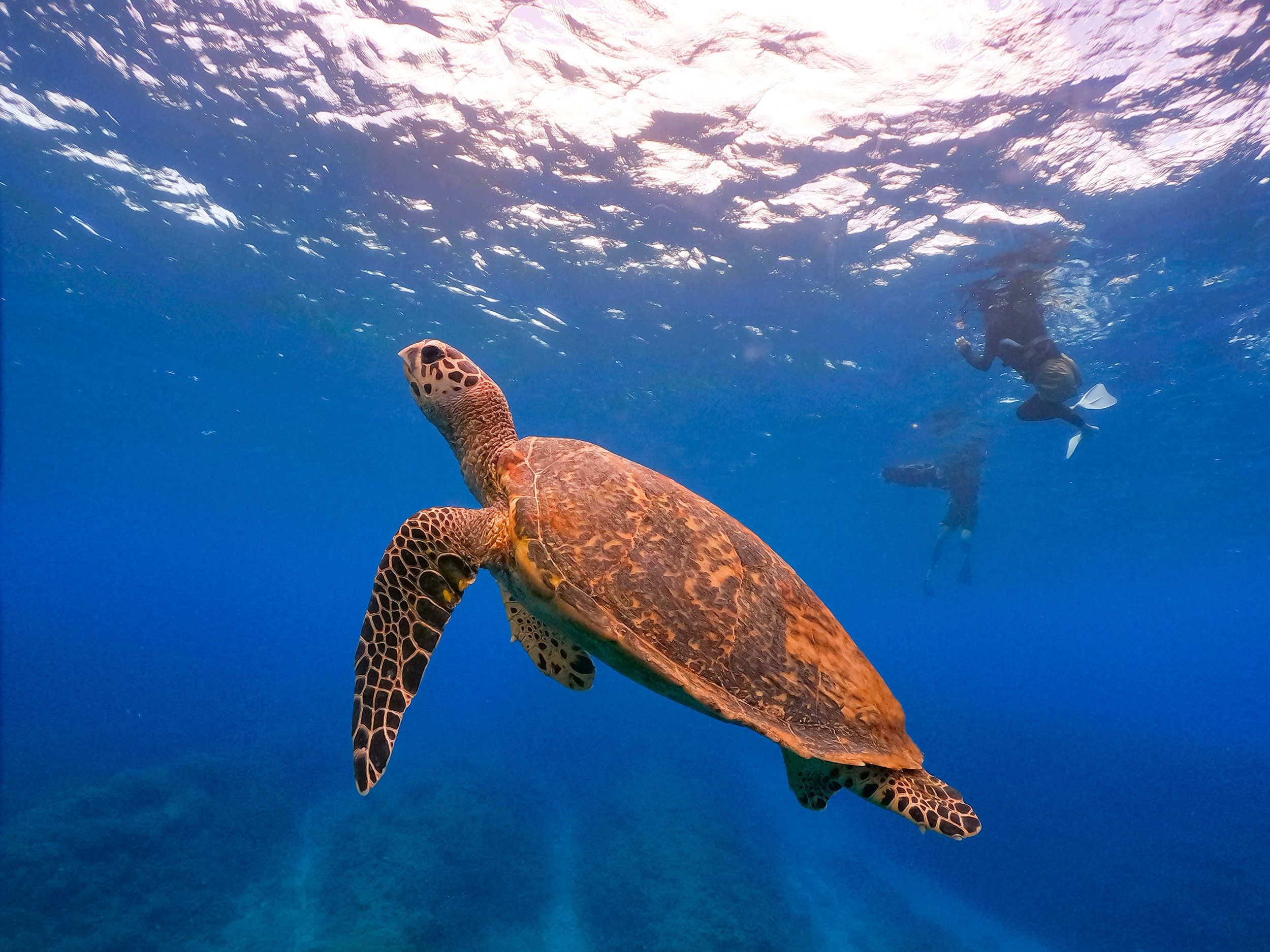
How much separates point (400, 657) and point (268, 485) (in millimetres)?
56480

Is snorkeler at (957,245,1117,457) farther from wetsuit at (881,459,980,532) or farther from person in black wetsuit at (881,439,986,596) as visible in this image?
wetsuit at (881,459,980,532)

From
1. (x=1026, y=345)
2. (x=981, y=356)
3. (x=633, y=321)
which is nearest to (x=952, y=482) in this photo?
(x=981, y=356)

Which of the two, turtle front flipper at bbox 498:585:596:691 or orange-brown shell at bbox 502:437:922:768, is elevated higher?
orange-brown shell at bbox 502:437:922:768

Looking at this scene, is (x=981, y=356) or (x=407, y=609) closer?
(x=407, y=609)

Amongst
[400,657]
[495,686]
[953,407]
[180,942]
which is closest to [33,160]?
[180,942]

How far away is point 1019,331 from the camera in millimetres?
13797

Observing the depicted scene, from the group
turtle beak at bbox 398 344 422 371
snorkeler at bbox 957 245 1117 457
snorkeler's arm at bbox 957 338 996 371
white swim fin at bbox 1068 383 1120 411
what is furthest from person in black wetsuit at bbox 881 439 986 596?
turtle beak at bbox 398 344 422 371

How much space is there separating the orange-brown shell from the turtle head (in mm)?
722

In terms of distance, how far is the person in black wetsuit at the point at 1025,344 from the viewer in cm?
1276

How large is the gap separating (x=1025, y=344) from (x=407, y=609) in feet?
52.0

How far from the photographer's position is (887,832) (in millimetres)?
15289

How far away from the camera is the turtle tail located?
295 centimetres

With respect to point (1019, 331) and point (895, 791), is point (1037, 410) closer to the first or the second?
point (1019, 331)

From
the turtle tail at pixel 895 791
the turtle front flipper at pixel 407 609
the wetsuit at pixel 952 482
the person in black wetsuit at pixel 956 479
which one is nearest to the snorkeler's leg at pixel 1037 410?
the person in black wetsuit at pixel 956 479
